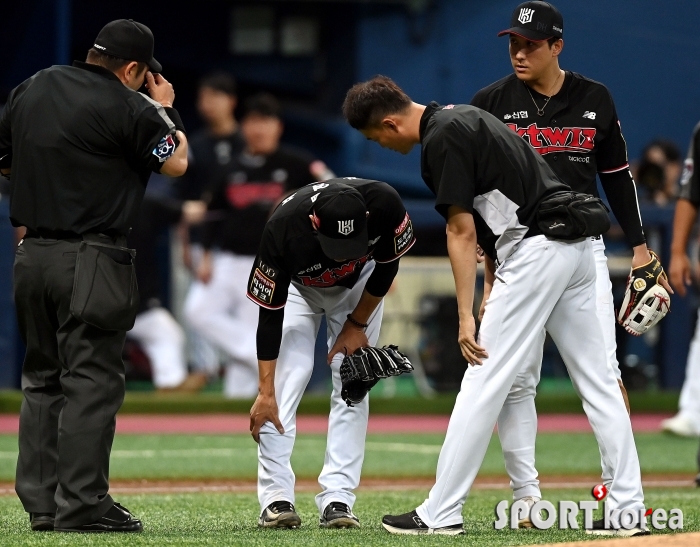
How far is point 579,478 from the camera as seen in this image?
7.98m

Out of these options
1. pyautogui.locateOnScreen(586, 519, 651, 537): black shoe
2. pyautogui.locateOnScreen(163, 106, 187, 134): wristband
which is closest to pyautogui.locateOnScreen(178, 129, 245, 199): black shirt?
pyautogui.locateOnScreen(163, 106, 187, 134): wristband

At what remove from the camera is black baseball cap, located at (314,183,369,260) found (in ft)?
16.9

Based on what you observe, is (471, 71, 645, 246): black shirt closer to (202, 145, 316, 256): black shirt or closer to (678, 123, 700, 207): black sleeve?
(678, 123, 700, 207): black sleeve

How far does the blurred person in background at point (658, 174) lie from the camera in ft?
42.4

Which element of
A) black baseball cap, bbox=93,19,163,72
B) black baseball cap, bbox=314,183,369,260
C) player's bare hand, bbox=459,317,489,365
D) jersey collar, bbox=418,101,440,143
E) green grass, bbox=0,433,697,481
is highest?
black baseball cap, bbox=93,19,163,72

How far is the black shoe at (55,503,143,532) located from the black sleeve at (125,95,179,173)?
148 cm

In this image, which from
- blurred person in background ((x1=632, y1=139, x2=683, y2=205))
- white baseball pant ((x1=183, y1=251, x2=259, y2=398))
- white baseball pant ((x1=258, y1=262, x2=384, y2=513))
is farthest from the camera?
blurred person in background ((x1=632, y1=139, x2=683, y2=205))

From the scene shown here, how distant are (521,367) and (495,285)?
0.36 metres

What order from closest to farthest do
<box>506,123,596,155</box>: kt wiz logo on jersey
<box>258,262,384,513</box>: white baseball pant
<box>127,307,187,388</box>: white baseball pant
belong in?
<box>258,262,384,513</box>: white baseball pant < <box>506,123,596,155</box>: kt wiz logo on jersey < <box>127,307,187,388</box>: white baseball pant

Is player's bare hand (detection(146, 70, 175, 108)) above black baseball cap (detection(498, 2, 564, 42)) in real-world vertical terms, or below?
below

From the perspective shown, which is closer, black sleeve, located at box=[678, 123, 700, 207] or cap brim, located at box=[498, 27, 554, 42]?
cap brim, located at box=[498, 27, 554, 42]

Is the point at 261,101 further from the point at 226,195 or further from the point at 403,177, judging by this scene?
the point at 403,177

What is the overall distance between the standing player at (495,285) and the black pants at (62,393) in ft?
4.21

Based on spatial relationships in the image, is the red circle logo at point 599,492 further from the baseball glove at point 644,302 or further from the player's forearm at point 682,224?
the player's forearm at point 682,224
